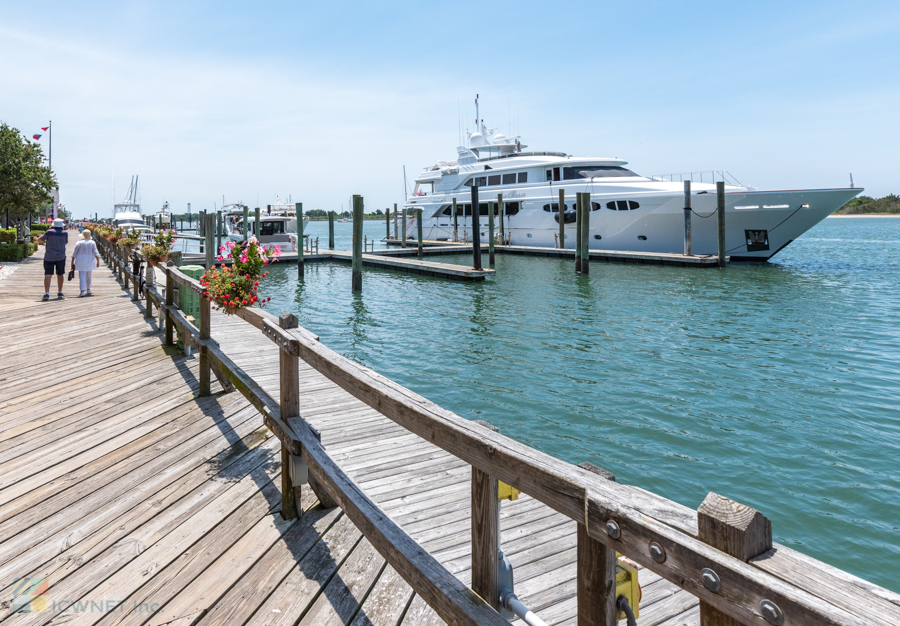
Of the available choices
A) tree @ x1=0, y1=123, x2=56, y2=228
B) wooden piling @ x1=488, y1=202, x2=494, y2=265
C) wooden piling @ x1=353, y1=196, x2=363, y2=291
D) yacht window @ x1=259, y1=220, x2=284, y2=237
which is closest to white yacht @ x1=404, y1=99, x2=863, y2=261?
wooden piling @ x1=488, y1=202, x2=494, y2=265

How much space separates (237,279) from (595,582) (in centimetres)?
401

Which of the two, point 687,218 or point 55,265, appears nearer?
point 55,265

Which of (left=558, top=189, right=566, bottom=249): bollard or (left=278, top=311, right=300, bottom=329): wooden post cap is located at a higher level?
(left=558, top=189, right=566, bottom=249): bollard

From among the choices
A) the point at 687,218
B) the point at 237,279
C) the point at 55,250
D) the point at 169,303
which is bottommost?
the point at 169,303

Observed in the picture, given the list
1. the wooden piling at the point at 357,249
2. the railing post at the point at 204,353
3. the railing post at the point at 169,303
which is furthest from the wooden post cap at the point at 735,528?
the wooden piling at the point at 357,249

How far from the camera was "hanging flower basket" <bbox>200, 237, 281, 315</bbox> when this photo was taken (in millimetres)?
4809

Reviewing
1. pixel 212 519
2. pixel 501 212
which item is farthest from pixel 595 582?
pixel 501 212

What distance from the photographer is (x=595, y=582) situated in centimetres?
156

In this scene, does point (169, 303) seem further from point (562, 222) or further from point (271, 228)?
point (271, 228)

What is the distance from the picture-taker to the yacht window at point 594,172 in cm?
3134

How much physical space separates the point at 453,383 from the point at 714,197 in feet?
69.8

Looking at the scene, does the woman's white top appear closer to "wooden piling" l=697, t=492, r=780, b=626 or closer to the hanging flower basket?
the hanging flower basket

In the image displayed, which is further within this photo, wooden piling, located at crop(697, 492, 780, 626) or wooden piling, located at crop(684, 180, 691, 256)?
wooden piling, located at crop(684, 180, 691, 256)

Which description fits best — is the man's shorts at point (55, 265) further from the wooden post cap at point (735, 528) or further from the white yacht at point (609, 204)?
the white yacht at point (609, 204)
